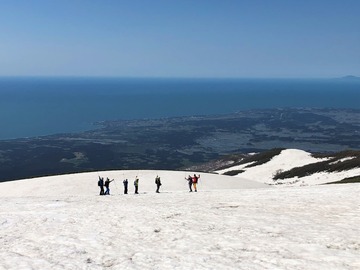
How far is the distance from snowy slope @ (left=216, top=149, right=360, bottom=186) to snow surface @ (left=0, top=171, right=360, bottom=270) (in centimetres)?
3143

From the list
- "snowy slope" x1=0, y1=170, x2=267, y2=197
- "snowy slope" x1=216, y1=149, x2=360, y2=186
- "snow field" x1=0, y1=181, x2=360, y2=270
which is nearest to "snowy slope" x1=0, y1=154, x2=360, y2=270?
"snow field" x1=0, y1=181, x2=360, y2=270

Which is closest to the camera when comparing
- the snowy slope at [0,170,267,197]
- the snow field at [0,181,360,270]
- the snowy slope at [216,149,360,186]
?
the snow field at [0,181,360,270]

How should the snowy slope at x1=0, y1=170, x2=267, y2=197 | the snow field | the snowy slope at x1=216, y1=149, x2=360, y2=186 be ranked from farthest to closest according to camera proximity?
the snowy slope at x1=216, y1=149, x2=360, y2=186
the snowy slope at x1=0, y1=170, x2=267, y2=197
the snow field

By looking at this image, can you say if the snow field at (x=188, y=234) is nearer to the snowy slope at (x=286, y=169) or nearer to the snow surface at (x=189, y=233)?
the snow surface at (x=189, y=233)

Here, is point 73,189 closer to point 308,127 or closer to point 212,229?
point 212,229

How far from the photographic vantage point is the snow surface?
12914 millimetres

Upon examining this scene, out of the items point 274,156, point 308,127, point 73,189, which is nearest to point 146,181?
point 73,189

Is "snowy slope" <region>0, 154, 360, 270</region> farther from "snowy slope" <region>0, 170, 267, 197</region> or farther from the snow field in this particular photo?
"snowy slope" <region>0, 170, 267, 197</region>

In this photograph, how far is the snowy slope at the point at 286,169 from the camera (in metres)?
56.4

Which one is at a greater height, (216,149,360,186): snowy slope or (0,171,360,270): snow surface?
(0,171,360,270): snow surface

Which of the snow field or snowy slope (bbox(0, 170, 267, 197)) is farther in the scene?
snowy slope (bbox(0, 170, 267, 197))

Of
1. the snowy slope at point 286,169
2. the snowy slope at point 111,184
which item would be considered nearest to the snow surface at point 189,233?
the snowy slope at point 111,184

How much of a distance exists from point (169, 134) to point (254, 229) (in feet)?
495

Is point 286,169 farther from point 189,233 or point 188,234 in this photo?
point 188,234
